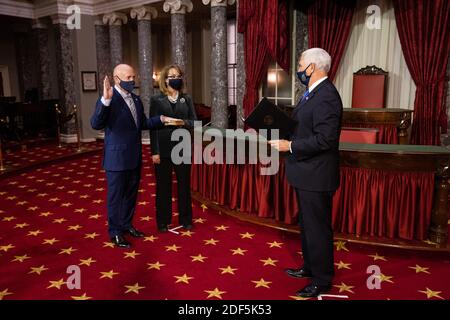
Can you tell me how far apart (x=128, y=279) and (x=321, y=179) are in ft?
5.54

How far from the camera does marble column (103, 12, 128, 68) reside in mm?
9773

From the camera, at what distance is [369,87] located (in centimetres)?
719

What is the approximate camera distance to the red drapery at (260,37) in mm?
6859

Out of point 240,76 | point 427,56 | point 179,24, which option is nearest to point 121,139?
point 240,76

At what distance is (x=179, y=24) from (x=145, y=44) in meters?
1.24

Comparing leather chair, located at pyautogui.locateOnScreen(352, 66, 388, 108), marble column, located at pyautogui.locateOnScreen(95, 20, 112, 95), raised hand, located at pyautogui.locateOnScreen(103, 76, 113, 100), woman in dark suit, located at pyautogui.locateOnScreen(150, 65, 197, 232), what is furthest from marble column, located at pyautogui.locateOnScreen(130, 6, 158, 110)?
raised hand, located at pyautogui.locateOnScreen(103, 76, 113, 100)

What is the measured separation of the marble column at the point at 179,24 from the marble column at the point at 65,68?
2939 mm

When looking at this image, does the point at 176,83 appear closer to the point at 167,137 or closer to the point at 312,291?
the point at 167,137

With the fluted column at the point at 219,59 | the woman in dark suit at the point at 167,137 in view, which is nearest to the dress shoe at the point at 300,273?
the woman in dark suit at the point at 167,137

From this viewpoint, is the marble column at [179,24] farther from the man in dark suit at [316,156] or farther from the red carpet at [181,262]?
the man in dark suit at [316,156]

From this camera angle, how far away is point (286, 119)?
2.51m

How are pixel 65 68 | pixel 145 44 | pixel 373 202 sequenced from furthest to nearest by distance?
1. pixel 65 68
2. pixel 145 44
3. pixel 373 202

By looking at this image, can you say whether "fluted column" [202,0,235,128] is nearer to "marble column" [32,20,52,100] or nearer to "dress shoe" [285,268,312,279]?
"marble column" [32,20,52,100]
